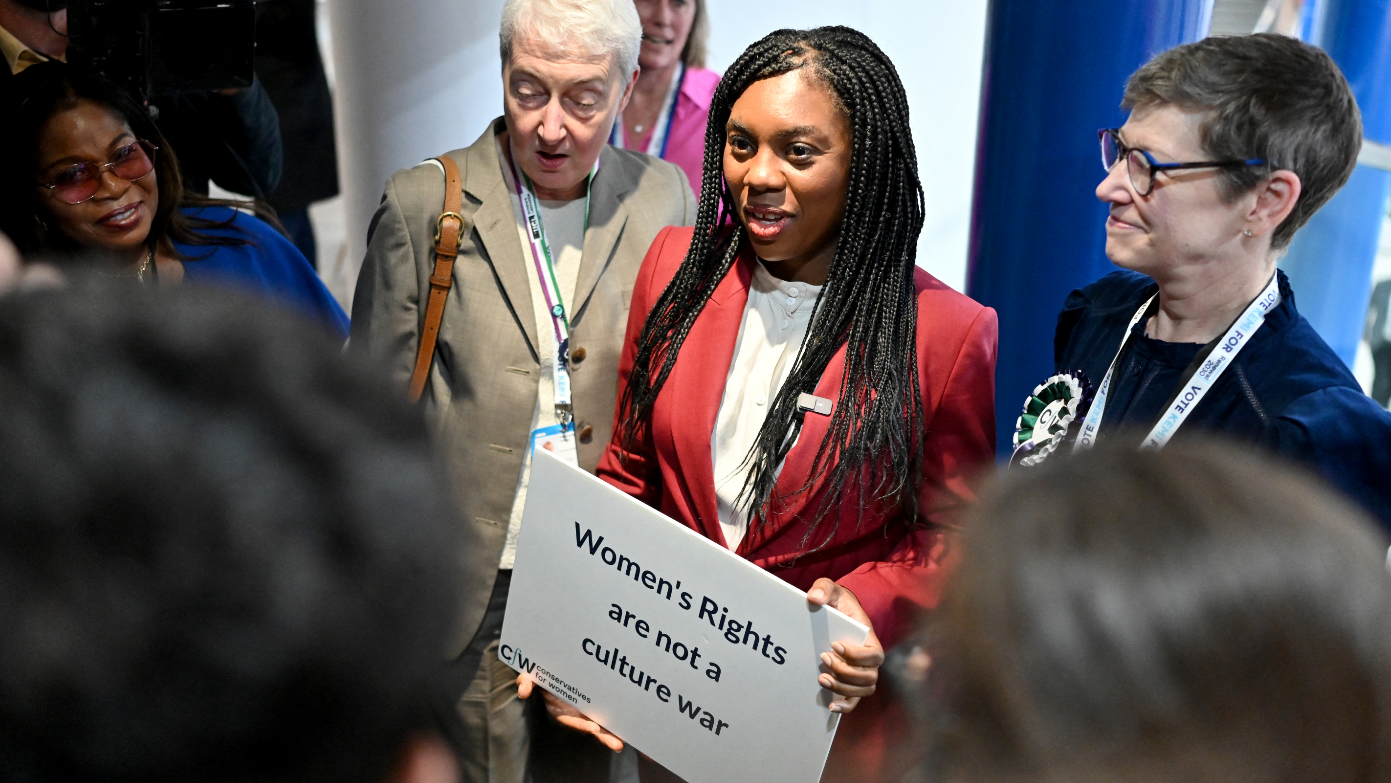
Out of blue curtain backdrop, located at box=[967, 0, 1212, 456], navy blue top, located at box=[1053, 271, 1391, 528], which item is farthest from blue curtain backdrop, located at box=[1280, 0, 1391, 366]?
navy blue top, located at box=[1053, 271, 1391, 528]

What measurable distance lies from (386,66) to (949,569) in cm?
385

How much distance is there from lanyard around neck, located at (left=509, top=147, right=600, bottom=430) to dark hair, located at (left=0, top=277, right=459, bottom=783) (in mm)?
1956

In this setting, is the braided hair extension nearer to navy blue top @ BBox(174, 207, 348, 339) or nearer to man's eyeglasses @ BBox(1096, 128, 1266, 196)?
man's eyeglasses @ BBox(1096, 128, 1266, 196)

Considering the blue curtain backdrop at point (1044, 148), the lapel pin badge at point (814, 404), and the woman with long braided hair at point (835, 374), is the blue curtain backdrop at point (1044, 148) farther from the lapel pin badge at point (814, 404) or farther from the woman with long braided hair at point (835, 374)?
the lapel pin badge at point (814, 404)

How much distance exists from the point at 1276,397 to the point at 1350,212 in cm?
284

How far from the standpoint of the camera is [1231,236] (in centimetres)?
203

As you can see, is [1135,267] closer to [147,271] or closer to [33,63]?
[147,271]

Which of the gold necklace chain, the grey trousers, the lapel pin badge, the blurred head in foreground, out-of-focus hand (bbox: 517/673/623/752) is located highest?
the blurred head in foreground

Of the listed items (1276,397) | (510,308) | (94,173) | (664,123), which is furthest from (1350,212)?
(94,173)

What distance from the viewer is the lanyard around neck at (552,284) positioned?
8.72ft

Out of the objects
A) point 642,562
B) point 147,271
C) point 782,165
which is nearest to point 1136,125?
point 782,165

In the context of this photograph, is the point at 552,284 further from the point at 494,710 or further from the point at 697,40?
the point at 697,40

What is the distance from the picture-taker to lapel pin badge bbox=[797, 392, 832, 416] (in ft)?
6.93

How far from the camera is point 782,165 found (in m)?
2.14
